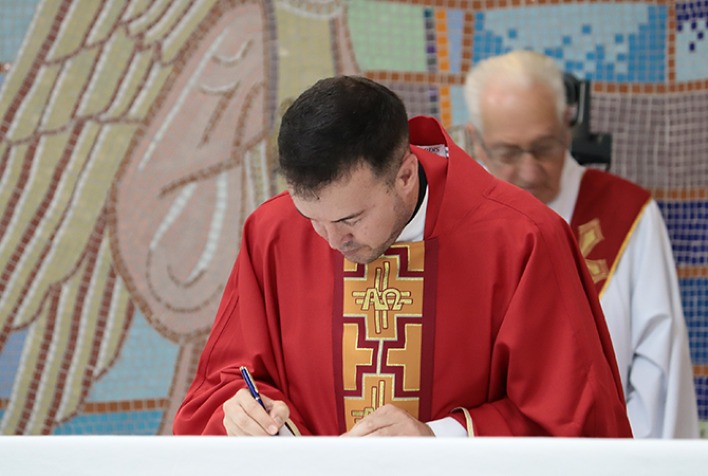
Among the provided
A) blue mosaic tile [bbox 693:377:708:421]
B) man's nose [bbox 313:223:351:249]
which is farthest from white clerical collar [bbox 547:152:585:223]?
man's nose [bbox 313:223:351:249]

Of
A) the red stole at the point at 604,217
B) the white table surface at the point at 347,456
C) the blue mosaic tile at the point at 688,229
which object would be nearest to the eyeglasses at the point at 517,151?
the red stole at the point at 604,217

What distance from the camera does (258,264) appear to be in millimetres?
3252

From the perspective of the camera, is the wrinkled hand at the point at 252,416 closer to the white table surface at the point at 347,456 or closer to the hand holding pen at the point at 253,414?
the hand holding pen at the point at 253,414

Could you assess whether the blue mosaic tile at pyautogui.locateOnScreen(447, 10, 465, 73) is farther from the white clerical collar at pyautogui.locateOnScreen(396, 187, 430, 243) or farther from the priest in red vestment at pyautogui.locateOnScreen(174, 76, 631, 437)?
the white clerical collar at pyautogui.locateOnScreen(396, 187, 430, 243)

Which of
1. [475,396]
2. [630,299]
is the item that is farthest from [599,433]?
[630,299]

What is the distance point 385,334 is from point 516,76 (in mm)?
1557

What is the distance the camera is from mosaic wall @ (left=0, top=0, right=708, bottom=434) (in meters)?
4.97

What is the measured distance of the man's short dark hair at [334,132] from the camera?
2754mm

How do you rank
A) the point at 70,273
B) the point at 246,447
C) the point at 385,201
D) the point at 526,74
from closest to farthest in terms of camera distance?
the point at 246,447 < the point at 385,201 < the point at 526,74 < the point at 70,273

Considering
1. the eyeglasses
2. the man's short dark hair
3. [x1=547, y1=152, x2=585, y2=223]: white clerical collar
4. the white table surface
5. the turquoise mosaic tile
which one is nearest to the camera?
the white table surface

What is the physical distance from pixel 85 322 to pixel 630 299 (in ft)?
7.06

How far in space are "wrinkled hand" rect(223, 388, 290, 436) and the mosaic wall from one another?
218 cm

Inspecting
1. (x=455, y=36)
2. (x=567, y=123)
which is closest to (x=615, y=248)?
(x=567, y=123)

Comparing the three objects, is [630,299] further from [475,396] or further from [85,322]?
[85,322]
